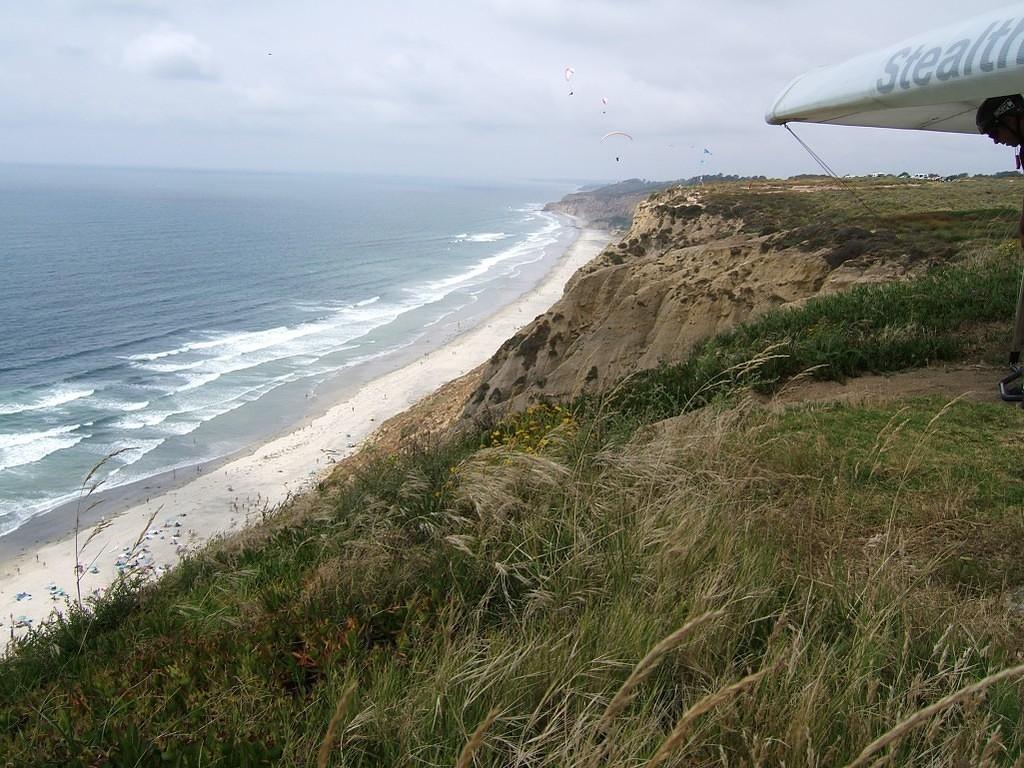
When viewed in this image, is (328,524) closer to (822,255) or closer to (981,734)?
(981,734)

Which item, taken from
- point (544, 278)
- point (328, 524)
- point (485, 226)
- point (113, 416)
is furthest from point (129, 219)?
point (328, 524)

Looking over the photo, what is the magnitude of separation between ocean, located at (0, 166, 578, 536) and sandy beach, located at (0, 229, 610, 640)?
1747 millimetres

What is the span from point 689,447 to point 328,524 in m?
2.64

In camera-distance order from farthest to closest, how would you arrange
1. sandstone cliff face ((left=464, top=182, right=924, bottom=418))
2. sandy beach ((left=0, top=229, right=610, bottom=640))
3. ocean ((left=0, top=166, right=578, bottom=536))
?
ocean ((left=0, top=166, right=578, bottom=536))
sandy beach ((left=0, top=229, right=610, bottom=640))
sandstone cliff face ((left=464, top=182, right=924, bottom=418))

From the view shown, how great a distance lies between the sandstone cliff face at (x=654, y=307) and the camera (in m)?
15.1

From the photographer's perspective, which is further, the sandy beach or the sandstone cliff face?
the sandy beach

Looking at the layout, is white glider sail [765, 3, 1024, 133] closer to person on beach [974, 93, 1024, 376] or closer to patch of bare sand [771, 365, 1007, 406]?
person on beach [974, 93, 1024, 376]

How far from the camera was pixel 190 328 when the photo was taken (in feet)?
147

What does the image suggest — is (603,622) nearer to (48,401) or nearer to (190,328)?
(48,401)

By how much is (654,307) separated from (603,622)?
14.6m

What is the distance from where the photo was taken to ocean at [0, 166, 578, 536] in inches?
1056

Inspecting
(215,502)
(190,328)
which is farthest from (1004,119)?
(190,328)

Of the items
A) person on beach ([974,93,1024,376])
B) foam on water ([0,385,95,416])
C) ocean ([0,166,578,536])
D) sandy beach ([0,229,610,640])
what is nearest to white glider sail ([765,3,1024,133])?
person on beach ([974,93,1024,376])

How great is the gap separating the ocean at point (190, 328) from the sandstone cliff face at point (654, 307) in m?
8.72
